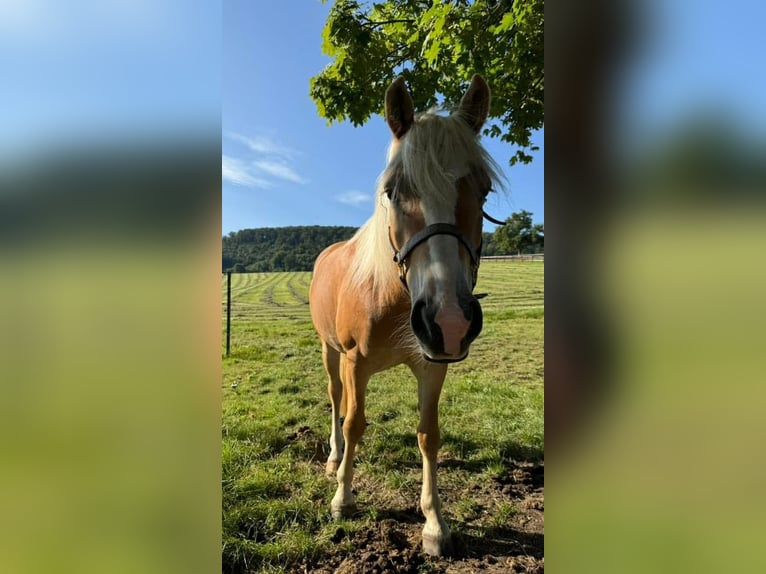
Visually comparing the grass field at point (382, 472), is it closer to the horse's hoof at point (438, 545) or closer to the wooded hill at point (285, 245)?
the horse's hoof at point (438, 545)

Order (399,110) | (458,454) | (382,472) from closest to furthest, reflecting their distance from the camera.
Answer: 1. (399,110)
2. (382,472)
3. (458,454)

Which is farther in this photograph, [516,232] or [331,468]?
[331,468]

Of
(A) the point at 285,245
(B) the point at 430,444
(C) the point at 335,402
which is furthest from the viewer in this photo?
(A) the point at 285,245

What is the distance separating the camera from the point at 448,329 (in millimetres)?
1478

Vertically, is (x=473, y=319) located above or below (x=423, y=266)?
below

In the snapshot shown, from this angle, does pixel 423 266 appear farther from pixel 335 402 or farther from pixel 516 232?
pixel 335 402

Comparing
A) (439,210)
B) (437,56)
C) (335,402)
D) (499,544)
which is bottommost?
(499,544)

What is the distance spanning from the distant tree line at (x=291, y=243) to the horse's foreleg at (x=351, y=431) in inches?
50.6

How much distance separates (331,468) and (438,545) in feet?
4.29

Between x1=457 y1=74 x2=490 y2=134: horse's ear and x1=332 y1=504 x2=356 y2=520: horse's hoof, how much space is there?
281cm

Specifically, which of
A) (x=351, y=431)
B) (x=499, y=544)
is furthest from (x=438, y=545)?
(x=351, y=431)
